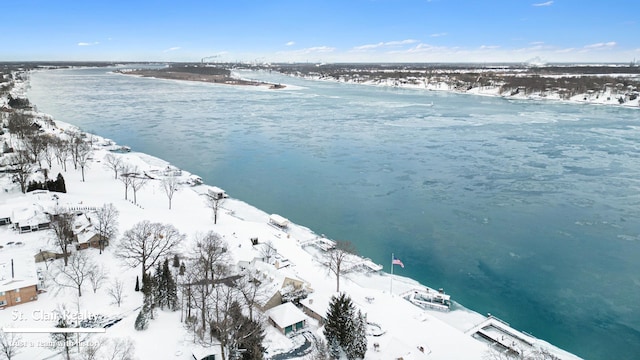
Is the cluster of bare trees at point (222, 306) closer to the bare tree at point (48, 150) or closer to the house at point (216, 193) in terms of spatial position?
the house at point (216, 193)

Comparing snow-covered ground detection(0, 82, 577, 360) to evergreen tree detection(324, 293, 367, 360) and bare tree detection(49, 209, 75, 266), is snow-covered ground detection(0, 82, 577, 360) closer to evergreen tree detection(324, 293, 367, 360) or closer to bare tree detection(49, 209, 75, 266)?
bare tree detection(49, 209, 75, 266)

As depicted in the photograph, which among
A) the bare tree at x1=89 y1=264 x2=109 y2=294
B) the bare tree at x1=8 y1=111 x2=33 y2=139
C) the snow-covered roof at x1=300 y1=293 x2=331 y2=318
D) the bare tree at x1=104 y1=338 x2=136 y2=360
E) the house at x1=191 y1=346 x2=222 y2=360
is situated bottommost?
the house at x1=191 y1=346 x2=222 y2=360

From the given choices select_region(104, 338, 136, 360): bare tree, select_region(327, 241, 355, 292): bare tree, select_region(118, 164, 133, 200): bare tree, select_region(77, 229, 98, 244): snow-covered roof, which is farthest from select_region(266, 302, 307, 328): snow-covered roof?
select_region(118, 164, 133, 200): bare tree

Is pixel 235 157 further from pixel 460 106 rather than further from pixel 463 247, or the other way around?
pixel 460 106

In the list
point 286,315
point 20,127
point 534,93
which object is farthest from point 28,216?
point 534,93

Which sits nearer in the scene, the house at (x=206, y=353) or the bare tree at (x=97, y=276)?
the house at (x=206, y=353)

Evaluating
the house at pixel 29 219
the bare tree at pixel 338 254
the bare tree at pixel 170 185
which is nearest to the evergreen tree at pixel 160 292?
the bare tree at pixel 338 254
